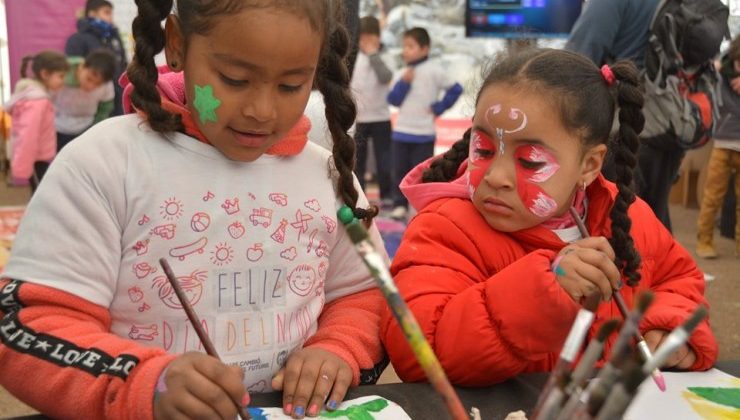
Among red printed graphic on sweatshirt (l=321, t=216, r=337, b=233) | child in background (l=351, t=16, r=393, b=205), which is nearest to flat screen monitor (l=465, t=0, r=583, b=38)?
child in background (l=351, t=16, r=393, b=205)

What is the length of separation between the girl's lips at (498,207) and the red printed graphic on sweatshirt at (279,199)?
11.3 inches

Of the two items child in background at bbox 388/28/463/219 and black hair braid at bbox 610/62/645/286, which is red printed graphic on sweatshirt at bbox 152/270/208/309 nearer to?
black hair braid at bbox 610/62/645/286

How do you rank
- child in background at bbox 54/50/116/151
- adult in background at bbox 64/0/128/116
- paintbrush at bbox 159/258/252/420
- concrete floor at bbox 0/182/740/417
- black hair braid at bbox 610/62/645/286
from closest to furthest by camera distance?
paintbrush at bbox 159/258/252/420, black hair braid at bbox 610/62/645/286, concrete floor at bbox 0/182/740/417, child in background at bbox 54/50/116/151, adult in background at bbox 64/0/128/116

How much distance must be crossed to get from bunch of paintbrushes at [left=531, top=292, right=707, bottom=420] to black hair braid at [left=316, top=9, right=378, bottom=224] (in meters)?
0.52

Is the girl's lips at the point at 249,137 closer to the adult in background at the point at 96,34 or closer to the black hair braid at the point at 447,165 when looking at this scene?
the black hair braid at the point at 447,165

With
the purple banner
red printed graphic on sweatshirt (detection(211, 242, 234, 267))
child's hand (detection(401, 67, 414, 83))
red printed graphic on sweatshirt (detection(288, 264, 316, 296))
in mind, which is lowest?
child's hand (detection(401, 67, 414, 83))

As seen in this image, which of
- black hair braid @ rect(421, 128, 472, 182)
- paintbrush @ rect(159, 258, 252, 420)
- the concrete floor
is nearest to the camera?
paintbrush @ rect(159, 258, 252, 420)

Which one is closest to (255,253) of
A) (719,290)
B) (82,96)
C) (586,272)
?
(586,272)

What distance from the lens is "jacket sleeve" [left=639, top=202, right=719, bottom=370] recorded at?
41.2 inches

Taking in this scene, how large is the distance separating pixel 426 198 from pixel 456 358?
309mm

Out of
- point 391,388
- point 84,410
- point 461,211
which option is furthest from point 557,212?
point 84,410

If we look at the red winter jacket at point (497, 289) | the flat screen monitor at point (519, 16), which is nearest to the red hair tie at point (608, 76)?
the red winter jacket at point (497, 289)

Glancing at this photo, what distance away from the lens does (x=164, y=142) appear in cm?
94

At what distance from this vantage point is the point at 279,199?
39.3 inches
